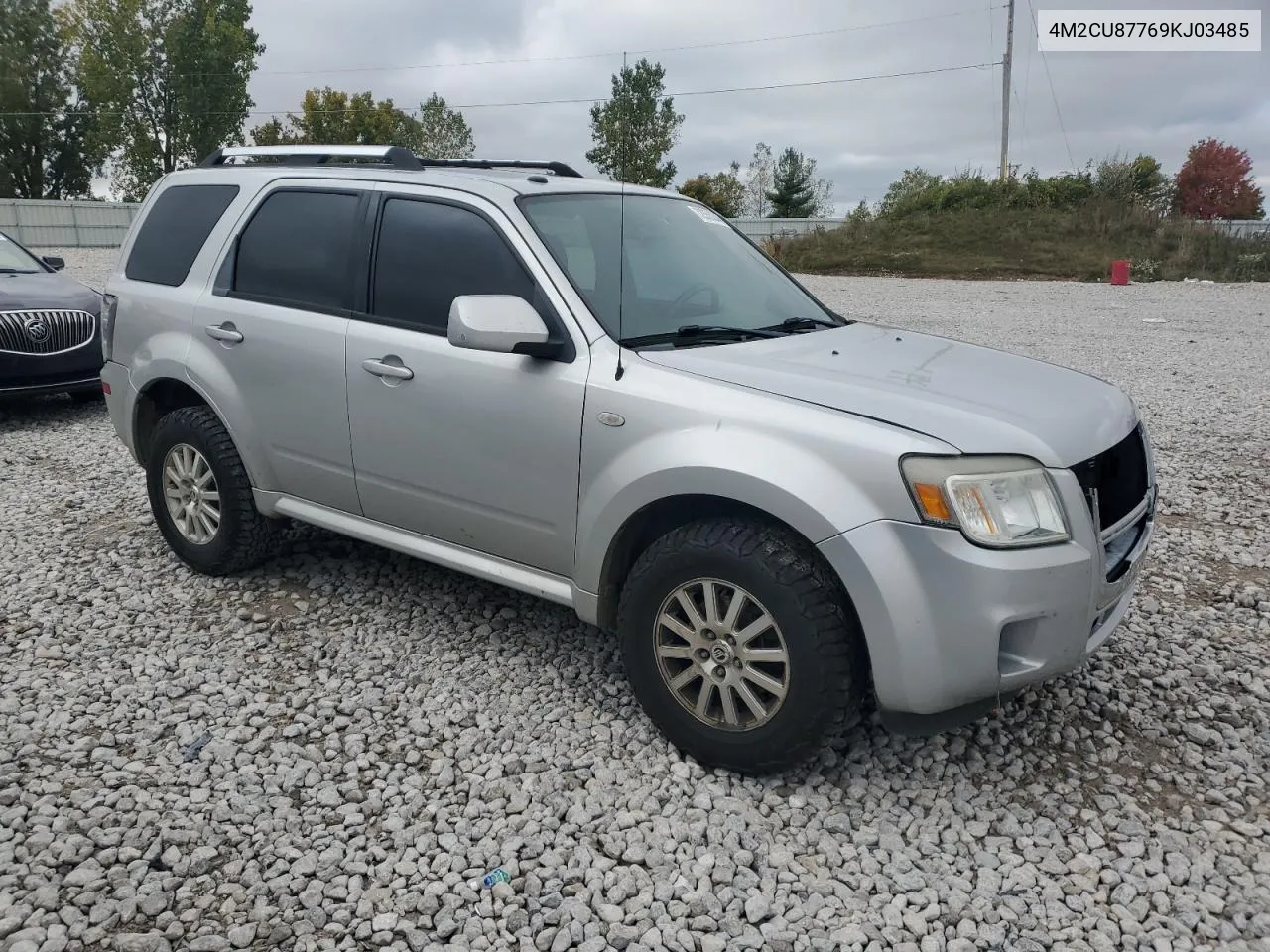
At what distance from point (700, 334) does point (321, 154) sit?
7.01 feet

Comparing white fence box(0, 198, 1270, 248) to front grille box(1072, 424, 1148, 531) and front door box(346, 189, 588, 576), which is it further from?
front grille box(1072, 424, 1148, 531)

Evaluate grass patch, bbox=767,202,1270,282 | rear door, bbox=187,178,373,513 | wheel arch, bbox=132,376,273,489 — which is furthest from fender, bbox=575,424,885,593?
grass patch, bbox=767,202,1270,282

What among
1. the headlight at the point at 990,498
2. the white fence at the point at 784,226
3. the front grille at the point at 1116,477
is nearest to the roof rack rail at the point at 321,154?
the headlight at the point at 990,498

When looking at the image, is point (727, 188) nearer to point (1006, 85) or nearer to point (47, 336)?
point (1006, 85)

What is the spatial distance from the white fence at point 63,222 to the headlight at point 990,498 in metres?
41.1

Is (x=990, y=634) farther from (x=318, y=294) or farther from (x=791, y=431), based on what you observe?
(x=318, y=294)

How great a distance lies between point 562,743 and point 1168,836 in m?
1.91

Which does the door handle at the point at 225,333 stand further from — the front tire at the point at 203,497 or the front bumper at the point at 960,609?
the front bumper at the point at 960,609

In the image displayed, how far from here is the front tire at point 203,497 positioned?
458 cm

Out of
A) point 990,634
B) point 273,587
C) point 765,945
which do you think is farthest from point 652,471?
point 273,587

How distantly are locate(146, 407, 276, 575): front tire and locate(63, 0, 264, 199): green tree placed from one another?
51331 mm

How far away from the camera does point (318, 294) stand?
13.8 ft

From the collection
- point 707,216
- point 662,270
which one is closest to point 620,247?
point 662,270

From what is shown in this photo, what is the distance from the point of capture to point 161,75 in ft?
173
